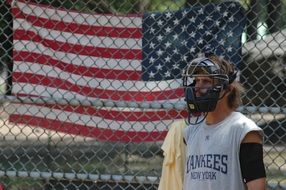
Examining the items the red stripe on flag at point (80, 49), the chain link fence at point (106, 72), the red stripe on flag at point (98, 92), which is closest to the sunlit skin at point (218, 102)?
the chain link fence at point (106, 72)

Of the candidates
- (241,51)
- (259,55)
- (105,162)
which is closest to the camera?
(241,51)

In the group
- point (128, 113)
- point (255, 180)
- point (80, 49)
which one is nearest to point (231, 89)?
point (255, 180)

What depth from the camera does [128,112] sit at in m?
5.09

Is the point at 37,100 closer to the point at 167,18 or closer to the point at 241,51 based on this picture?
the point at 167,18

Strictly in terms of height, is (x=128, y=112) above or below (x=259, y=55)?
below

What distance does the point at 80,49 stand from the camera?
16.7 feet

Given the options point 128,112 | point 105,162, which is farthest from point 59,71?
point 105,162

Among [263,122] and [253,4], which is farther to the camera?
[263,122]

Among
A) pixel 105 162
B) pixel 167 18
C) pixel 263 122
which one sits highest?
pixel 167 18

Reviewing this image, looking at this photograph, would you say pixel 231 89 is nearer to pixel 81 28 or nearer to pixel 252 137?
pixel 252 137

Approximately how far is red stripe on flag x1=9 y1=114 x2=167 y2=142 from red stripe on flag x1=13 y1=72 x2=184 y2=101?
0.25 meters

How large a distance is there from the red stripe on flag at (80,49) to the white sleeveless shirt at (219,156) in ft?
5.46

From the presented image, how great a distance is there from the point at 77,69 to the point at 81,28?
0.30 m

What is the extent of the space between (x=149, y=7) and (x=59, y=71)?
145 centimetres
